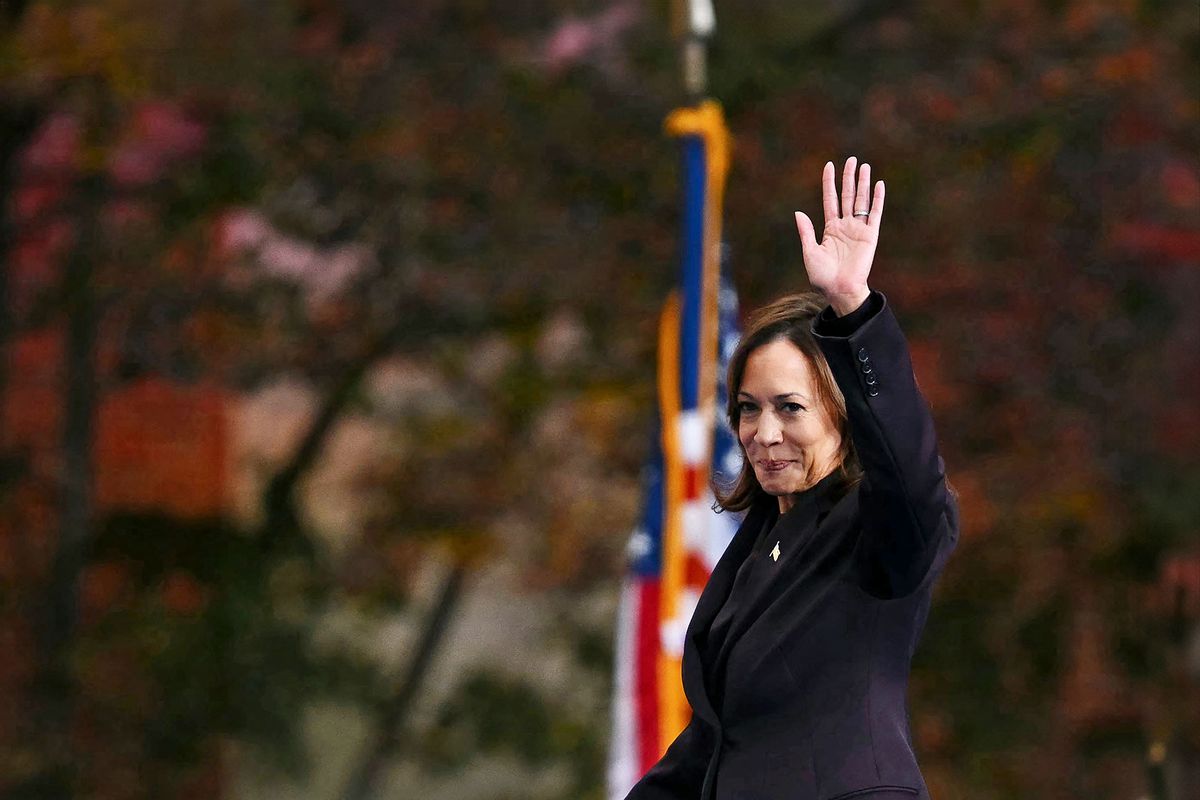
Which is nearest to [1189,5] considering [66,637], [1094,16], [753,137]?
[1094,16]

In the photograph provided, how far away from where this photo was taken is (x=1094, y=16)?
10195 mm

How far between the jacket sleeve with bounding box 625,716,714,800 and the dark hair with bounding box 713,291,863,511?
0.39 meters

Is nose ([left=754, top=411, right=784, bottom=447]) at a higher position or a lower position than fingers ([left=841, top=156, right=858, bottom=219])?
lower

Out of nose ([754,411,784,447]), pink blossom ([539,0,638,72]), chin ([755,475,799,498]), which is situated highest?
pink blossom ([539,0,638,72])

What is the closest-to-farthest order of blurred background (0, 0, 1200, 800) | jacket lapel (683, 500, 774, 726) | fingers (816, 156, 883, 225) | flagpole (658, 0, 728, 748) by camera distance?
fingers (816, 156, 883, 225), jacket lapel (683, 500, 774, 726), flagpole (658, 0, 728, 748), blurred background (0, 0, 1200, 800)

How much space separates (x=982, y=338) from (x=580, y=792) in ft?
11.5

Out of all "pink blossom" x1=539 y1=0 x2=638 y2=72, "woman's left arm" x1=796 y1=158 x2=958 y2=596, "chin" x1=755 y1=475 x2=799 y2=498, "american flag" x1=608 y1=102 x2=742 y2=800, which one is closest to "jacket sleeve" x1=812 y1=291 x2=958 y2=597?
"woman's left arm" x1=796 y1=158 x2=958 y2=596

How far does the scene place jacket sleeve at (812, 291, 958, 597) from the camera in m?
2.40

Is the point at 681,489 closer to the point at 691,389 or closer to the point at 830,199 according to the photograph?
the point at 691,389

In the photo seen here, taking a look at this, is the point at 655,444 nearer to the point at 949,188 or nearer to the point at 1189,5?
the point at 949,188

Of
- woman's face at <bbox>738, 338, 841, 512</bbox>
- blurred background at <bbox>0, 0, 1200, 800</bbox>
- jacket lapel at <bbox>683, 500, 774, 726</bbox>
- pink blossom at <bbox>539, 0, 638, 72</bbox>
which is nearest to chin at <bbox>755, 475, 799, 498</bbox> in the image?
woman's face at <bbox>738, 338, 841, 512</bbox>

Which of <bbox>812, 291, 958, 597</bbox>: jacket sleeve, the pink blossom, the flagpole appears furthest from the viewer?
the pink blossom

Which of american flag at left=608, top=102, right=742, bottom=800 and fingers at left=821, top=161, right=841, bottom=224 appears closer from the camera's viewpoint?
fingers at left=821, top=161, right=841, bottom=224

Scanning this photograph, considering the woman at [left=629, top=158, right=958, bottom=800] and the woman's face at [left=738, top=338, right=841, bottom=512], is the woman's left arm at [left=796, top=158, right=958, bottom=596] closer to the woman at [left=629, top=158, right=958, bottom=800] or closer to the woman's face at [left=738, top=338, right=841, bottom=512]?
the woman at [left=629, top=158, right=958, bottom=800]
